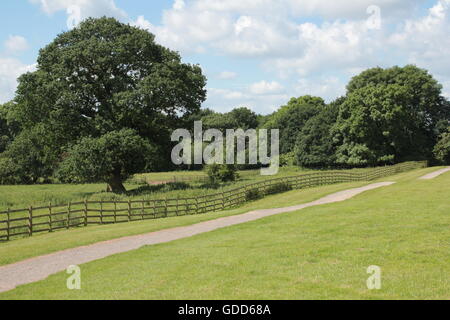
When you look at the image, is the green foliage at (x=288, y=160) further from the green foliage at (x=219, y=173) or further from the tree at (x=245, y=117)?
the green foliage at (x=219, y=173)

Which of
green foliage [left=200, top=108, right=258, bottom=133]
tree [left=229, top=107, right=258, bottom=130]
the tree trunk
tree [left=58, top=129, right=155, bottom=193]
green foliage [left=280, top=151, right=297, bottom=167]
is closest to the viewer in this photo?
tree [left=58, top=129, right=155, bottom=193]

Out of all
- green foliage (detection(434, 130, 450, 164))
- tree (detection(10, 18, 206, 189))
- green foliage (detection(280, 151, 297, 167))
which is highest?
tree (detection(10, 18, 206, 189))

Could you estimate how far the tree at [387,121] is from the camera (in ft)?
209

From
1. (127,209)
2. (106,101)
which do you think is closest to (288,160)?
(106,101)

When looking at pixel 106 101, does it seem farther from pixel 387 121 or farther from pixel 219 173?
pixel 387 121

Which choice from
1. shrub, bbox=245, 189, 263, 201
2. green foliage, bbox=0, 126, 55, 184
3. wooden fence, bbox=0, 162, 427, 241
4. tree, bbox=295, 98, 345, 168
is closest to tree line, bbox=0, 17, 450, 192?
wooden fence, bbox=0, 162, 427, 241

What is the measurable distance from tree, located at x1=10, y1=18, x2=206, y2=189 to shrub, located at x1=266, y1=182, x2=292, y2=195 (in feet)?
32.5

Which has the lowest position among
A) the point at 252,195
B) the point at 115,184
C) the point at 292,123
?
the point at 252,195

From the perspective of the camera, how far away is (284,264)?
1070 cm

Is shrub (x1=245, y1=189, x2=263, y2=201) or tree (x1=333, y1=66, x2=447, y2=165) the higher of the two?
tree (x1=333, y1=66, x2=447, y2=165)

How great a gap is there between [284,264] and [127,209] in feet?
52.8

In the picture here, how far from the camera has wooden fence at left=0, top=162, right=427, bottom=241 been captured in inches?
850

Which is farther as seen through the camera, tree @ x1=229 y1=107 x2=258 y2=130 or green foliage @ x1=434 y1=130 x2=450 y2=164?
tree @ x1=229 y1=107 x2=258 y2=130

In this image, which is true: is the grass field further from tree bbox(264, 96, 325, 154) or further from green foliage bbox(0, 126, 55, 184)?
tree bbox(264, 96, 325, 154)
